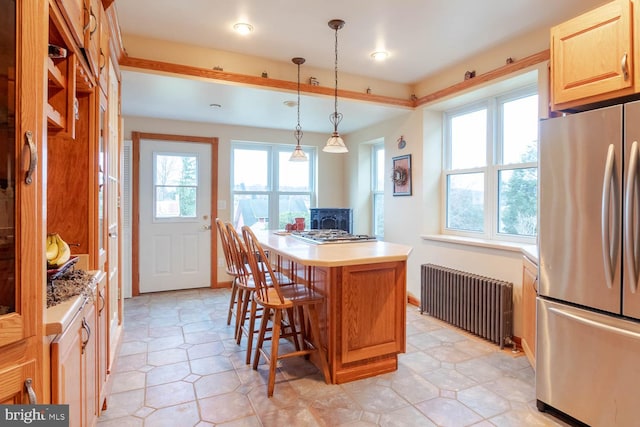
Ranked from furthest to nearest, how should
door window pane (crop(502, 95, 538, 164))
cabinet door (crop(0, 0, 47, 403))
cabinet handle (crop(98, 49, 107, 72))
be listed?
1. door window pane (crop(502, 95, 538, 164))
2. cabinet handle (crop(98, 49, 107, 72))
3. cabinet door (crop(0, 0, 47, 403))

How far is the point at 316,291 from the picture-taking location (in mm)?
2512

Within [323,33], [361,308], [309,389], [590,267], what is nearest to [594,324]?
[590,267]

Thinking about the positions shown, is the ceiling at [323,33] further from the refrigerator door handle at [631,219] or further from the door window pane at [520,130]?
the refrigerator door handle at [631,219]

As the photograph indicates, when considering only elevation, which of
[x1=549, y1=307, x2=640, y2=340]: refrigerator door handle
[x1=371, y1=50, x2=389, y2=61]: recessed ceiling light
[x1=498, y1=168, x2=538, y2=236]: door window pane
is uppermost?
[x1=371, y1=50, x2=389, y2=61]: recessed ceiling light

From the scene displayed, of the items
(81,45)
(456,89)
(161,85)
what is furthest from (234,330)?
(456,89)

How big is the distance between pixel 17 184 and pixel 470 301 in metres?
3.25

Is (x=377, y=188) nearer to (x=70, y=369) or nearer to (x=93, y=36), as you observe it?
(x=93, y=36)

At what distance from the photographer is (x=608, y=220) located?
5.51ft

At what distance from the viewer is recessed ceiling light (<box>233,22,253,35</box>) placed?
2.69 meters

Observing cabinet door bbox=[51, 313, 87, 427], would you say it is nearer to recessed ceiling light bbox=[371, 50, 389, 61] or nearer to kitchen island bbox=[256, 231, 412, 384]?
kitchen island bbox=[256, 231, 412, 384]

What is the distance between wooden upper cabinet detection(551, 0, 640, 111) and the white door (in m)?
4.08

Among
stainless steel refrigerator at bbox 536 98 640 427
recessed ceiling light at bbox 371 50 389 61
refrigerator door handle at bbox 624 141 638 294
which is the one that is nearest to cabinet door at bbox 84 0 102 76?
recessed ceiling light at bbox 371 50 389 61

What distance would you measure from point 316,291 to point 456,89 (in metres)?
2.43

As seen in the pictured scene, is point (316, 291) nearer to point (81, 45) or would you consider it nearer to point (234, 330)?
point (234, 330)
